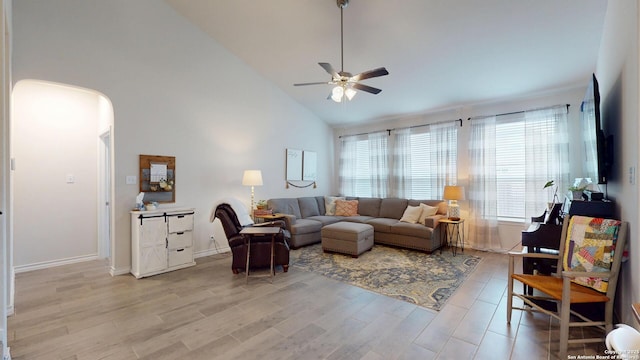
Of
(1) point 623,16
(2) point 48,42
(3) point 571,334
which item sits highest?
(2) point 48,42

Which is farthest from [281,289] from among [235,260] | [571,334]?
[571,334]

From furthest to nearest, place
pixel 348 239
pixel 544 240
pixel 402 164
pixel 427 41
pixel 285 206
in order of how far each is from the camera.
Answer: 1. pixel 402 164
2. pixel 285 206
3. pixel 348 239
4. pixel 427 41
5. pixel 544 240

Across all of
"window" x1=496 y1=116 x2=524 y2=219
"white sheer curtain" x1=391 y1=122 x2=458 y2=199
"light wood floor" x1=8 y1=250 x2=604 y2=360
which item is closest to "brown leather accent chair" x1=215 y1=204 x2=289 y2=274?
"light wood floor" x1=8 y1=250 x2=604 y2=360

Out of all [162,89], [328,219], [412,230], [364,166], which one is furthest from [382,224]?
[162,89]

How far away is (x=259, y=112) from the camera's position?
534cm

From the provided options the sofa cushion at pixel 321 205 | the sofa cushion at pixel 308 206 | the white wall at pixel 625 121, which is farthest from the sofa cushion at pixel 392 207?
the white wall at pixel 625 121

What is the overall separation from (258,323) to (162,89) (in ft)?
11.8

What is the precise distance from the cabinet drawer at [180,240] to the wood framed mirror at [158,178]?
0.59 metres

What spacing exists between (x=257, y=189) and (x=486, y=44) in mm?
4342

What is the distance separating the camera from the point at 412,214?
5094 mm

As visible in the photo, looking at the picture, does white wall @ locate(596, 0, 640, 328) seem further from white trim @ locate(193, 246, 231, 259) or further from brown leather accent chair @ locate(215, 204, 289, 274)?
white trim @ locate(193, 246, 231, 259)

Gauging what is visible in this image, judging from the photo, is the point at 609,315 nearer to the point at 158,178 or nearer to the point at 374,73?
the point at 374,73

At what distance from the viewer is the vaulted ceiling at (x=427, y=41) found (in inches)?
119

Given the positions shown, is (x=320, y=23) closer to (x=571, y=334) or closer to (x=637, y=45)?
(x=637, y=45)
